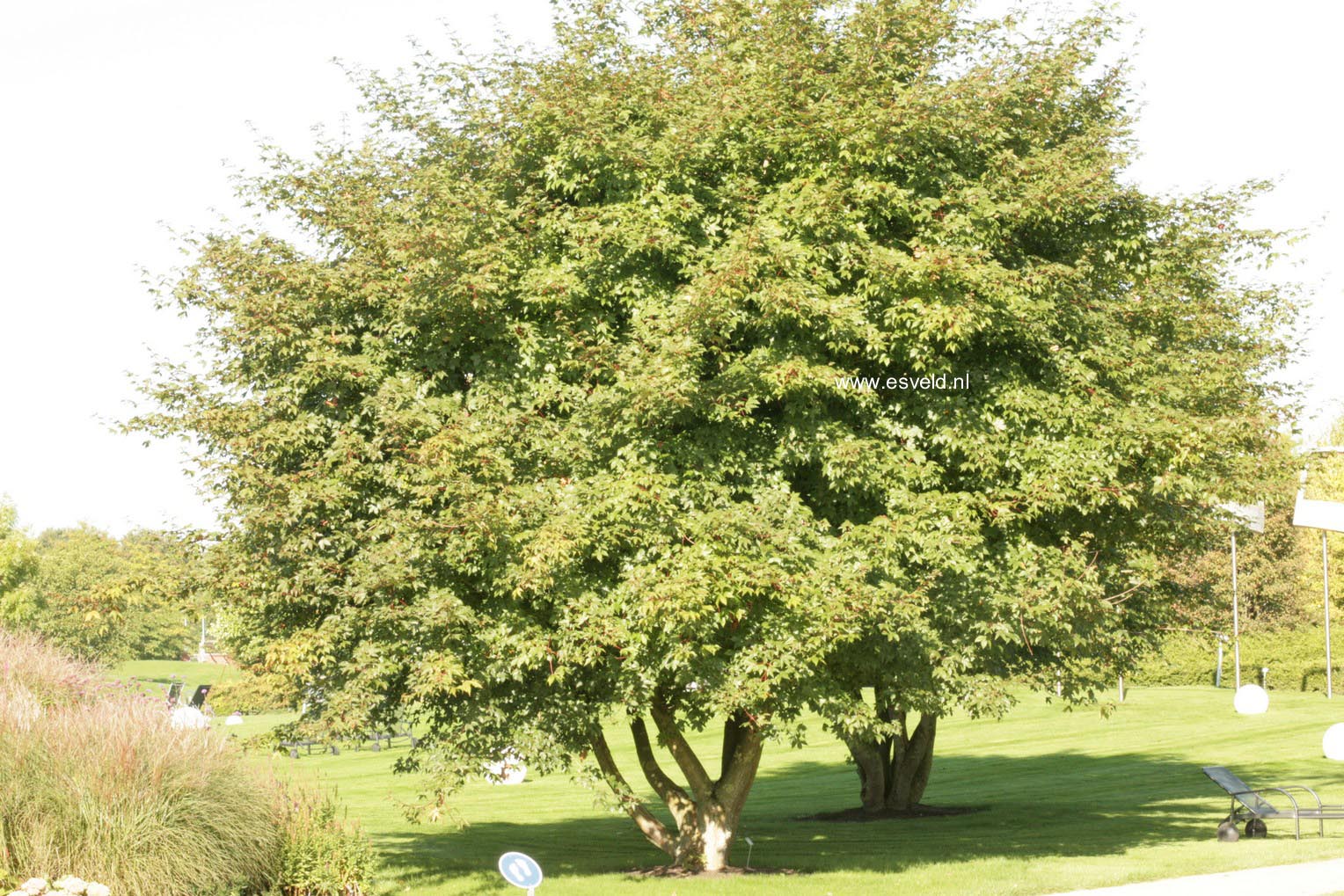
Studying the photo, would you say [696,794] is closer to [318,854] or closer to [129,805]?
[318,854]

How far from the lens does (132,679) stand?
15609mm

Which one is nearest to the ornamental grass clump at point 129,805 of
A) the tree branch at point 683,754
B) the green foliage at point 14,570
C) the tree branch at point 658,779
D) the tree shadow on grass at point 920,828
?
the tree shadow on grass at point 920,828

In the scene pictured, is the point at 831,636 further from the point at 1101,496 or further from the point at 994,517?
the point at 1101,496

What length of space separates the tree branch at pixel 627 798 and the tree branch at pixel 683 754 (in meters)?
0.73

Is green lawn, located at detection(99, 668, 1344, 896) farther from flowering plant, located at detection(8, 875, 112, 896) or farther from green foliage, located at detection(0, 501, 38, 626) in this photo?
green foliage, located at detection(0, 501, 38, 626)

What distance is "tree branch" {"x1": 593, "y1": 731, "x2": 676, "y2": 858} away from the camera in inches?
607

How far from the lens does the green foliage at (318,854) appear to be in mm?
13609

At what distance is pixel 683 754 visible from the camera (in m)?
17.0

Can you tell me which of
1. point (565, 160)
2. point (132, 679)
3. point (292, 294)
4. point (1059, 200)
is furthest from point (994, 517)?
point (132, 679)

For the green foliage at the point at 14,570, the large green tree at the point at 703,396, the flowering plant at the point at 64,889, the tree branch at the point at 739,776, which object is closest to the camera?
the flowering plant at the point at 64,889

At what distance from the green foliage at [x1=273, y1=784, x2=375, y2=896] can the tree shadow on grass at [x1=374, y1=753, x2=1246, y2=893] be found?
5.59ft

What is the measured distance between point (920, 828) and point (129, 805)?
47.2 ft

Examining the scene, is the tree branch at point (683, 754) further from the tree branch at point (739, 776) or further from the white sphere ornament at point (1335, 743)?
the white sphere ornament at point (1335, 743)

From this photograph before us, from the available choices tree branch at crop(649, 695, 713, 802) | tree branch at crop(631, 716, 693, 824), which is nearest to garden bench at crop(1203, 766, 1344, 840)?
tree branch at crop(649, 695, 713, 802)
